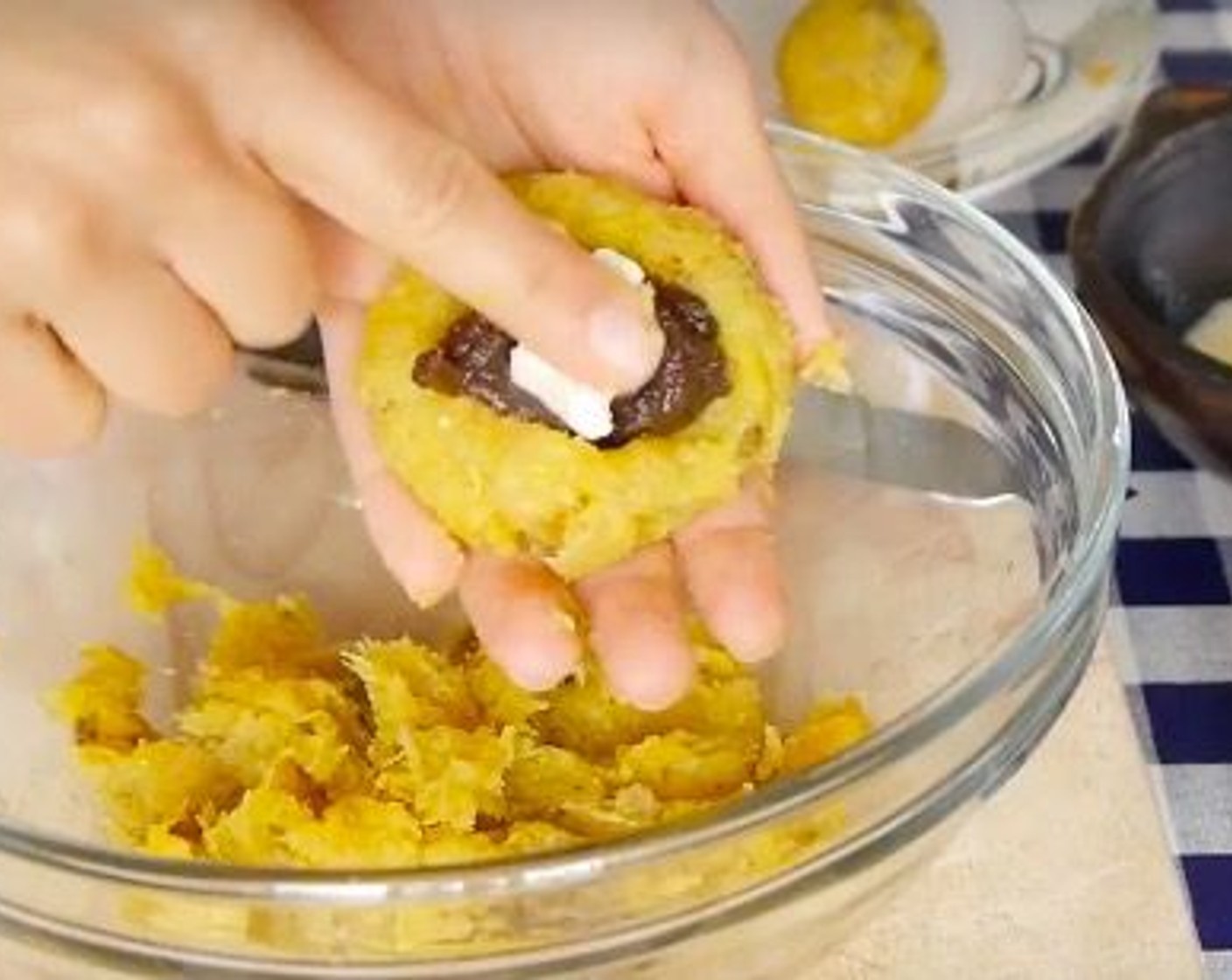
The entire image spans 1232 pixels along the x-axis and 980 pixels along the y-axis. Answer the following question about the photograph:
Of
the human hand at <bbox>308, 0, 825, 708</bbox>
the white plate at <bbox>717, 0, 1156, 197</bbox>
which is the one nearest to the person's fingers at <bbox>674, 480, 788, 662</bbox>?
the human hand at <bbox>308, 0, 825, 708</bbox>

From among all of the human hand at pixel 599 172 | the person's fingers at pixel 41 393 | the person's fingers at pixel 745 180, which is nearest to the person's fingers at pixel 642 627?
the human hand at pixel 599 172

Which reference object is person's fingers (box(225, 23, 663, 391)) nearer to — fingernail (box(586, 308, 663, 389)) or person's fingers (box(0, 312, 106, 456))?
fingernail (box(586, 308, 663, 389))

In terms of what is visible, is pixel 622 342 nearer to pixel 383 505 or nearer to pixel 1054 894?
pixel 383 505

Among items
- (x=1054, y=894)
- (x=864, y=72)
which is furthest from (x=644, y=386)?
(x=864, y=72)

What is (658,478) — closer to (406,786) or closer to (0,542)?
(406,786)

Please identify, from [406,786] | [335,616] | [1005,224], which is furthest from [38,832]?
[1005,224]

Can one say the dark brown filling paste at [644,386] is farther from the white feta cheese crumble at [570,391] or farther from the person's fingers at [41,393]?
the person's fingers at [41,393]
